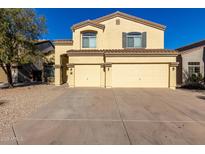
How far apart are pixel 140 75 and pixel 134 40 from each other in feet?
15.3

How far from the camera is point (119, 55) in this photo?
14820 mm

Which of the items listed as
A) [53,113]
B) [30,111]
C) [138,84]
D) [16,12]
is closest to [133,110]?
[53,113]

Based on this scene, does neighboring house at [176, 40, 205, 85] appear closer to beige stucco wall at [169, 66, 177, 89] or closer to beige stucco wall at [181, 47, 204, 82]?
beige stucco wall at [181, 47, 204, 82]

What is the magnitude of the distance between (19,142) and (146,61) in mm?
13168

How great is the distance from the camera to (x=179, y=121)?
5543 millimetres

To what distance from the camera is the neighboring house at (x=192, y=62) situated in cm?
2023

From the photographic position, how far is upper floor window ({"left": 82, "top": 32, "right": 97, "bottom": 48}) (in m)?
16.8

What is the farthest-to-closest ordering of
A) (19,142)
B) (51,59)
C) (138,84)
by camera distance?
(51,59) → (138,84) → (19,142)

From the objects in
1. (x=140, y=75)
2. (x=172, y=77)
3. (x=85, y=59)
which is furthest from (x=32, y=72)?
(x=172, y=77)

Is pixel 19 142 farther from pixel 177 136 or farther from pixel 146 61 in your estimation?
pixel 146 61

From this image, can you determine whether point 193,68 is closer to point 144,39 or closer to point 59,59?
point 144,39

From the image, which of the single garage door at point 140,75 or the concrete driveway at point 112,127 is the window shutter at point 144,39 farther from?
the concrete driveway at point 112,127

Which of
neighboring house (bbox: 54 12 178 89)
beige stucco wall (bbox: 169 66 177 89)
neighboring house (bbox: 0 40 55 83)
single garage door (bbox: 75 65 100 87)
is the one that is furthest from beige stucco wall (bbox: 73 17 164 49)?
neighboring house (bbox: 0 40 55 83)

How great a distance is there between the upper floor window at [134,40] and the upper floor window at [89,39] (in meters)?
3.52
